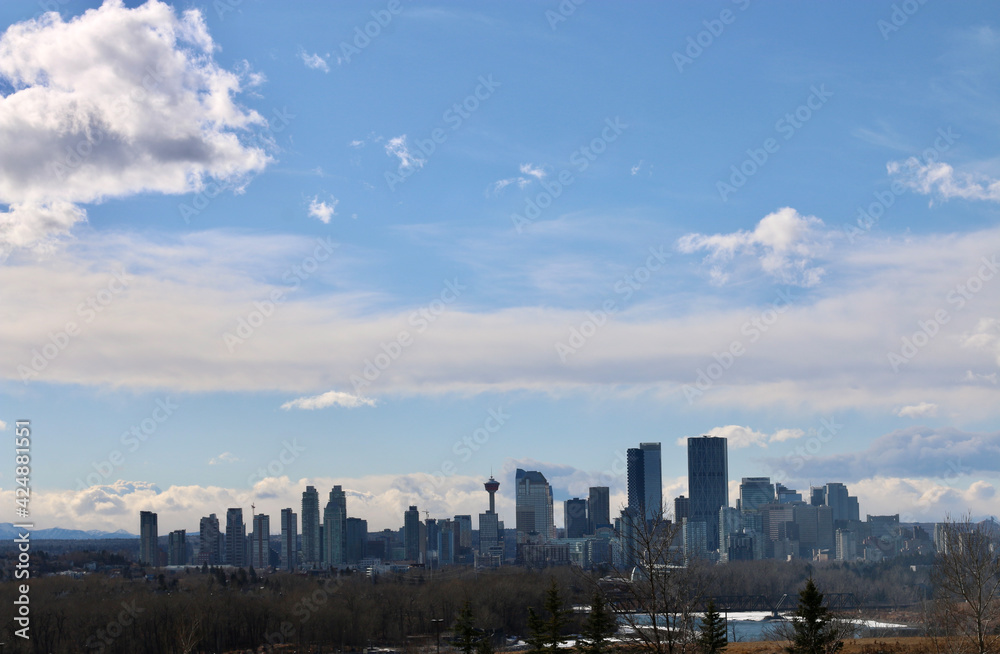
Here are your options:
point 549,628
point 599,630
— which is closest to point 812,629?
point 599,630

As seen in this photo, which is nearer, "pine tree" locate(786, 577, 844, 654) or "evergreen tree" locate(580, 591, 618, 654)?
"pine tree" locate(786, 577, 844, 654)

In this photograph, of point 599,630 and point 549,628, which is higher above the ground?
point 549,628

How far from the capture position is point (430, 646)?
11000cm

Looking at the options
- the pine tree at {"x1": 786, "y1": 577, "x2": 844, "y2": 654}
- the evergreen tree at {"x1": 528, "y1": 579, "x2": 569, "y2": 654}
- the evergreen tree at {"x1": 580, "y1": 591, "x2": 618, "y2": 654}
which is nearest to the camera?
the pine tree at {"x1": 786, "y1": 577, "x2": 844, "y2": 654}

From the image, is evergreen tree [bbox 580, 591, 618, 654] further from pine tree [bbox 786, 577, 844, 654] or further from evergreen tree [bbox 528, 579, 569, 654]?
pine tree [bbox 786, 577, 844, 654]

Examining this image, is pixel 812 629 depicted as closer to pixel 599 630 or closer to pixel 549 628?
pixel 599 630

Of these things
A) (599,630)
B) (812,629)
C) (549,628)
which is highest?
(812,629)

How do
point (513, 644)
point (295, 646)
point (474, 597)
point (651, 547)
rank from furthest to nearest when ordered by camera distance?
point (474, 597) → point (513, 644) → point (295, 646) → point (651, 547)

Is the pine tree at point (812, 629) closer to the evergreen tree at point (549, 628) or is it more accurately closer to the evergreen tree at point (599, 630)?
the evergreen tree at point (599, 630)

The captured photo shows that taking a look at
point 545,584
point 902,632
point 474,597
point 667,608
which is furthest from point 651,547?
point 545,584

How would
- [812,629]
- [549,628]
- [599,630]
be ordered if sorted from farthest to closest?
[599,630], [549,628], [812,629]

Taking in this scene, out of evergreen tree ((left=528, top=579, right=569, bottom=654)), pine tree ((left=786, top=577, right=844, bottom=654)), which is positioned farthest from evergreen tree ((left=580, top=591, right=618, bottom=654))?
pine tree ((left=786, top=577, right=844, bottom=654))

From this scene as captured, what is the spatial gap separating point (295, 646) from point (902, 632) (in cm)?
7753

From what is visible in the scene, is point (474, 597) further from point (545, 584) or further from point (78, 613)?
point (78, 613)
